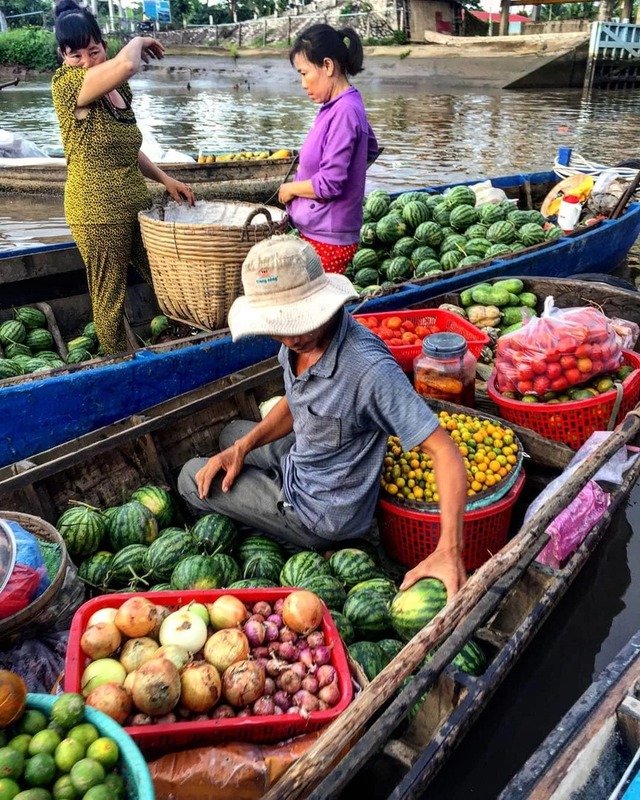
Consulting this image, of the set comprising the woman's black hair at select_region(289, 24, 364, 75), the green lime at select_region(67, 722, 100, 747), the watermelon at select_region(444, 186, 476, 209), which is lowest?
the green lime at select_region(67, 722, 100, 747)

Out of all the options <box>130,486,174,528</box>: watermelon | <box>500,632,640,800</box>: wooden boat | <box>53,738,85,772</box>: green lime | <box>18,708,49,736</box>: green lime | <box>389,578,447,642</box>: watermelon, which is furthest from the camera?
<box>130,486,174,528</box>: watermelon

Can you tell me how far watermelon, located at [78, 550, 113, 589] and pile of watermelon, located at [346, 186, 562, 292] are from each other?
12.2ft

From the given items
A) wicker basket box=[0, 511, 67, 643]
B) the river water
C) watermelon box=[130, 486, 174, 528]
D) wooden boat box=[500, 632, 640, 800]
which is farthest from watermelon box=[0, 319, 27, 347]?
wooden boat box=[500, 632, 640, 800]

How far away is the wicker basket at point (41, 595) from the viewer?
2.07 meters

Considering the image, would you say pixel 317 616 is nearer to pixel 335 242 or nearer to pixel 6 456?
pixel 6 456

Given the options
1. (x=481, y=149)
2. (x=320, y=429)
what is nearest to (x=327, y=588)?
(x=320, y=429)

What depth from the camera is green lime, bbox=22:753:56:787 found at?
1369mm

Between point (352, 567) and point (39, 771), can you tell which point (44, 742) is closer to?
point (39, 771)

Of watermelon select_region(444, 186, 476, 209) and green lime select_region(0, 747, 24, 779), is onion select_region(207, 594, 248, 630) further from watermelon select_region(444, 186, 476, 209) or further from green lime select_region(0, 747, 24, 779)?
watermelon select_region(444, 186, 476, 209)

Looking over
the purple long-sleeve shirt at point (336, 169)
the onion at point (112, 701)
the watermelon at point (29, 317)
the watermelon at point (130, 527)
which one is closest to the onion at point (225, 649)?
the onion at point (112, 701)

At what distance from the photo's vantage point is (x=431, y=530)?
9.59 ft

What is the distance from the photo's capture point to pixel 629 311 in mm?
4762

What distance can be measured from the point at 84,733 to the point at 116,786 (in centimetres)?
15

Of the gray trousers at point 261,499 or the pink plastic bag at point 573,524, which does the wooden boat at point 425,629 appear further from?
the gray trousers at point 261,499
